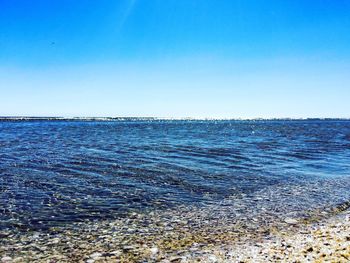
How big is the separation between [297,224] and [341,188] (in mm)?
5823

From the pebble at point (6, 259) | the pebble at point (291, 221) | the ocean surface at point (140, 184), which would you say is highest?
the ocean surface at point (140, 184)

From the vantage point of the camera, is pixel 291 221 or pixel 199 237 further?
pixel 291 221

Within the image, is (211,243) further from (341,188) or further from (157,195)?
(341,188)

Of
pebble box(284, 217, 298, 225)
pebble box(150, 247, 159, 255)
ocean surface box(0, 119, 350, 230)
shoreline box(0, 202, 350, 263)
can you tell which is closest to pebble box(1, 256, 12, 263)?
shoreline box(0, 202, 350, 263)

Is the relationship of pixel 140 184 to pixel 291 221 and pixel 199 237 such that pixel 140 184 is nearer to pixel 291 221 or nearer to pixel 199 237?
pixel 199 237

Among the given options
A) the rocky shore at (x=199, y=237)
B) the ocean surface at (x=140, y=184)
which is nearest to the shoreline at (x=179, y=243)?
the rocky shore at (x=199, y=237)

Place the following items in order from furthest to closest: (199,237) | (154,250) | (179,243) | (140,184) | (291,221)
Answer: (140,184) → (291,221) → (199,237) → (179,243) → (154,250)

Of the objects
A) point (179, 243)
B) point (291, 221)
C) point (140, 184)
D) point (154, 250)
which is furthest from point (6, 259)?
point (291, 221)

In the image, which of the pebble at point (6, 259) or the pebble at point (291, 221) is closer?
the pebble at point (6, 259)

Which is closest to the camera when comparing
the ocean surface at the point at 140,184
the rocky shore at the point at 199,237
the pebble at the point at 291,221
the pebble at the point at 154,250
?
the rocky shore at the point at 199,237

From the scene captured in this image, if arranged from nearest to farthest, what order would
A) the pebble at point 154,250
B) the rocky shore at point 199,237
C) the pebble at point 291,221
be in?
the rocky shore at point 199,237
the pebble at point 154,250
the pebble at point 291,221

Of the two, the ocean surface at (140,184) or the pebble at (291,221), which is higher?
the ocean surface at (140,184)

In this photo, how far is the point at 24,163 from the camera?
18.2 metres

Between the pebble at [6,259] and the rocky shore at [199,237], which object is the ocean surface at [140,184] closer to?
the rocky shore at [199,237]
